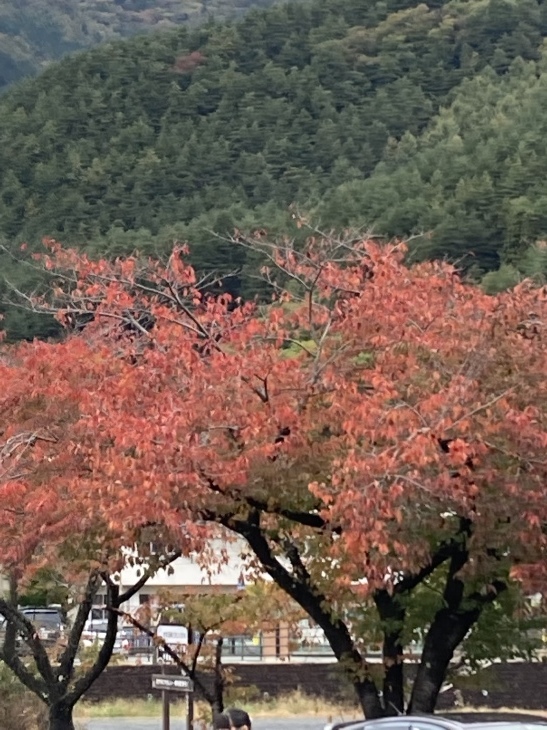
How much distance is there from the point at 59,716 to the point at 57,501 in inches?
199

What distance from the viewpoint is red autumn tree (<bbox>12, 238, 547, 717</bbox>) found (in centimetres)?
1115

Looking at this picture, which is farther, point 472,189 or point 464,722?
point 472,189

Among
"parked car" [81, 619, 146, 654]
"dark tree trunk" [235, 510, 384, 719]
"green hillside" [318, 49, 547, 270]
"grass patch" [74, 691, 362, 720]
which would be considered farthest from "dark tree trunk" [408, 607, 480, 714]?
"green hillside" [318, 49, 547, 270]

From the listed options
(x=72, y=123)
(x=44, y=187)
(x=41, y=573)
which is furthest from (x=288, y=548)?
(x=72, y=123)

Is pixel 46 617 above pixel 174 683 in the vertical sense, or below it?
above

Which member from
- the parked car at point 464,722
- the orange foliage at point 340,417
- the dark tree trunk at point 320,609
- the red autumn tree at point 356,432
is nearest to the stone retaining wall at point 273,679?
the red autumn tree at point 356,432

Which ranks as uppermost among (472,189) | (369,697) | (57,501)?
(472,189)

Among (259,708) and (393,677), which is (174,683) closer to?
(393,677)

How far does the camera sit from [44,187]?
116 meters

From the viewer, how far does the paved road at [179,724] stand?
80.7 feet

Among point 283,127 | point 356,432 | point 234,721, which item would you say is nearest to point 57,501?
point 356,432

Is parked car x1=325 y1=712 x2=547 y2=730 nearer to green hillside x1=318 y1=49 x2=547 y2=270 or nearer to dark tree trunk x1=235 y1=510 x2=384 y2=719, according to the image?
dark tree trunk x1=235 y1=510 x2=384 y2=719

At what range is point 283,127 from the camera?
121 meters

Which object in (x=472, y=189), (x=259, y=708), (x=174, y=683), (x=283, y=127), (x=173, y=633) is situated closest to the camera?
(x=174, y=683)
